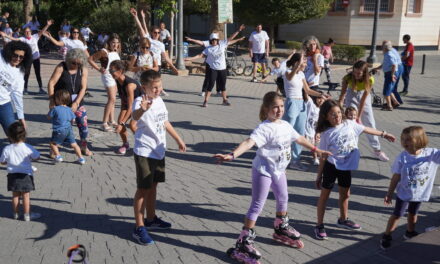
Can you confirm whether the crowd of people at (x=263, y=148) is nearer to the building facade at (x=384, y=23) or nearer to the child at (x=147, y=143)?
the child at (x=147, y=143)

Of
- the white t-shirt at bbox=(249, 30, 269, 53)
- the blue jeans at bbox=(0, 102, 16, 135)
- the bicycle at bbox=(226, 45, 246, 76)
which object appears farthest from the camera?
the bicycle at bbox=(226, 45, 246, 76)

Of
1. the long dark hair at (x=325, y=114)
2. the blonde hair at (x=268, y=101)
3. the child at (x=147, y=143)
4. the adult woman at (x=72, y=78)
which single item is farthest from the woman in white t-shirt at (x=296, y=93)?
the adult woman at (x=72, y=78)

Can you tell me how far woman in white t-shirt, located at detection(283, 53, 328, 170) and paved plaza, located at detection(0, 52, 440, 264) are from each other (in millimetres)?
764

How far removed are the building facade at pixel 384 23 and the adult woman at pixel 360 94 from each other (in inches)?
992

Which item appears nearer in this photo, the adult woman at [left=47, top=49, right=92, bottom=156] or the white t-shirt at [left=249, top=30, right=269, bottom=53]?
the adult woman at [left=47, top=49, right=92, bottom=156]

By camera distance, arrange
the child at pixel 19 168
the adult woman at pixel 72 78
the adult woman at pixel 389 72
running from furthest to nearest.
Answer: the adult woman at pixel 389 72, the adult woman at pixel 72 78, the child at pixel 19 168

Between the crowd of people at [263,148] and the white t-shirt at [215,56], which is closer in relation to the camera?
the crowd of people at [263,148]

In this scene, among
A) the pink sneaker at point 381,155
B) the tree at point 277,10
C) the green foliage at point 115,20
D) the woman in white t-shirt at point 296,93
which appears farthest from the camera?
the tree at point 277,10

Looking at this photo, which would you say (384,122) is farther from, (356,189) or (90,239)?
(90,239)

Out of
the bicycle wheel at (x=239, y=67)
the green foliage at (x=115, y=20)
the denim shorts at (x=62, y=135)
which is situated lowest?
the denim shorts at (x=62, y=135)

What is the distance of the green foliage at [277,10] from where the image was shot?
2542 cm

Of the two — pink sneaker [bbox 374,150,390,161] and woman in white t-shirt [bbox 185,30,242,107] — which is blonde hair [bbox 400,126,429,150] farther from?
woman in white t-shirt [bbox 185,30,242,107]

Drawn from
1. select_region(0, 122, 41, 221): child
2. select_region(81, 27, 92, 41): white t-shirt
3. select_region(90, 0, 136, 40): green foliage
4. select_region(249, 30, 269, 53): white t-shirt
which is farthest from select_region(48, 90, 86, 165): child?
select_region(90, 0, 136, 40): green foliage

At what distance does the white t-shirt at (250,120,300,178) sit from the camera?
15.2 feet
